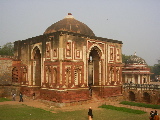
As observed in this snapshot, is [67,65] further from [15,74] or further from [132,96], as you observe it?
[132,96]

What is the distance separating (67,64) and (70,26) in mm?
6327

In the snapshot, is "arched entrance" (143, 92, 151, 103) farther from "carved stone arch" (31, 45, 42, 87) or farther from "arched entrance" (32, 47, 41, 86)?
"arched entrance" (32, 47, 41, 86)

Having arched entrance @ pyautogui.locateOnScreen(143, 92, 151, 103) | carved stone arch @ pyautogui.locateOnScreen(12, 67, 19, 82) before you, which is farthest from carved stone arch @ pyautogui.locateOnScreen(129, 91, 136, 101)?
carved stone arch @ pyautogui.locateOnScreen(12, 67, 19, 82)

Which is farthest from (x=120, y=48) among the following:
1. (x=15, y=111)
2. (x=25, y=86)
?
(x=15, y=111)

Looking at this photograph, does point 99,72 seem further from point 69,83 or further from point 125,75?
point 125,75

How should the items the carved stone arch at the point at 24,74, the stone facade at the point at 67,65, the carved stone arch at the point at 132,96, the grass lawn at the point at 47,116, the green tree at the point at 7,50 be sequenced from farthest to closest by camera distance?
the green tree at the point at 7,50, the carved stone arch at the point at 132,96, the carved stone arch at the point at 24,74, the stone facade at the point at 67,65, the grass lawn at the point at 47,116

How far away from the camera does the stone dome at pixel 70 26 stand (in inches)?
928

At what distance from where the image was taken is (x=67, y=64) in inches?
760

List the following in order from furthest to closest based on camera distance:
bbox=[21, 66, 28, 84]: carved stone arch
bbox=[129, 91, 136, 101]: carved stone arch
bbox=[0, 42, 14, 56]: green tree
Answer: bbox=[0, 42, 14, 56]: green tree < bbox=[129, 91, 136, 101]: carved stone arch < bbox=[21, 66, 28, 84]: carved stone arch

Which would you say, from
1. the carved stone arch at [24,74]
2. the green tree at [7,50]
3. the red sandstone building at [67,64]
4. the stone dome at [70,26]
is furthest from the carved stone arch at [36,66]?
the green tree at [7,50]

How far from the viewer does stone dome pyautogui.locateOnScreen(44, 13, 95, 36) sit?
23573mm

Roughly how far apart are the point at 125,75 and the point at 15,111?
2316 centimetres

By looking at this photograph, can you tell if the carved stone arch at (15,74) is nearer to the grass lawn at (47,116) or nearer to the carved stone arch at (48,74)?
the carved stone arch at (48,74)

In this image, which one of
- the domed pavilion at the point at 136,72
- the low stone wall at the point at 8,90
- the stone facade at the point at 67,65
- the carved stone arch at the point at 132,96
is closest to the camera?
the stone facade at the point at 67,65
